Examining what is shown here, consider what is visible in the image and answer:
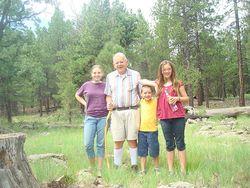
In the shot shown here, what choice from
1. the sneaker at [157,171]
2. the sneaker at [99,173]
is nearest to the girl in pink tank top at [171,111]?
the sneaker at [157,171]

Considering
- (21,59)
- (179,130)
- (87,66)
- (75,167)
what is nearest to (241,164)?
(179,130)

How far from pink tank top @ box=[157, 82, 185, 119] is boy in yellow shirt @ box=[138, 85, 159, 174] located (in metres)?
0.23

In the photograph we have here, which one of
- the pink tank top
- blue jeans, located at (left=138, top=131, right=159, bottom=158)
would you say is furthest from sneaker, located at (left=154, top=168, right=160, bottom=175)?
the pink tank top

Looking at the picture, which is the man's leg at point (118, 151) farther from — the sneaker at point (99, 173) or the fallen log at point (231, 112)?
the fallen log at point (231, 112)

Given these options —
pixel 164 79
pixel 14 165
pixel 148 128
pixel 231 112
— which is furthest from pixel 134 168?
pixel 231 112

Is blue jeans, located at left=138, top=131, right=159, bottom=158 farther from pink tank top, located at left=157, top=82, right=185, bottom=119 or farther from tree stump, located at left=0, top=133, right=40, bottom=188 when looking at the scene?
tree stump, located at left=0, top=133, right=40, bottom=188

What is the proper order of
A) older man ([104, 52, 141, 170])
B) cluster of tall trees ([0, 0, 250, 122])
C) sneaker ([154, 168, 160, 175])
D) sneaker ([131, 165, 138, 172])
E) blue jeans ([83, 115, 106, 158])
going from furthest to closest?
1. cluster of tall trees ([0, 0, 250, 122])
2. blue jeans ([83, 115, 106, 158])
3. older man ([104, 52, 141, 170])
4. sneaker ([131, 165, 138, 172])
5. sneaker ([154, 168, 160, 175])

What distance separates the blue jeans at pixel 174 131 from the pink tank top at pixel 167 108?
0.09 m

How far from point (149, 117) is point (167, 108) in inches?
19.8

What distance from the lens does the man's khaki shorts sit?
26.5ft

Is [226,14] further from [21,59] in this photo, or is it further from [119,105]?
[119,105]

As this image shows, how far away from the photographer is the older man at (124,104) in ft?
26.6

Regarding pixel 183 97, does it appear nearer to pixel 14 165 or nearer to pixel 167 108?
pixel 167 108

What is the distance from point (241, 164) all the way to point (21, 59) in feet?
81.0
